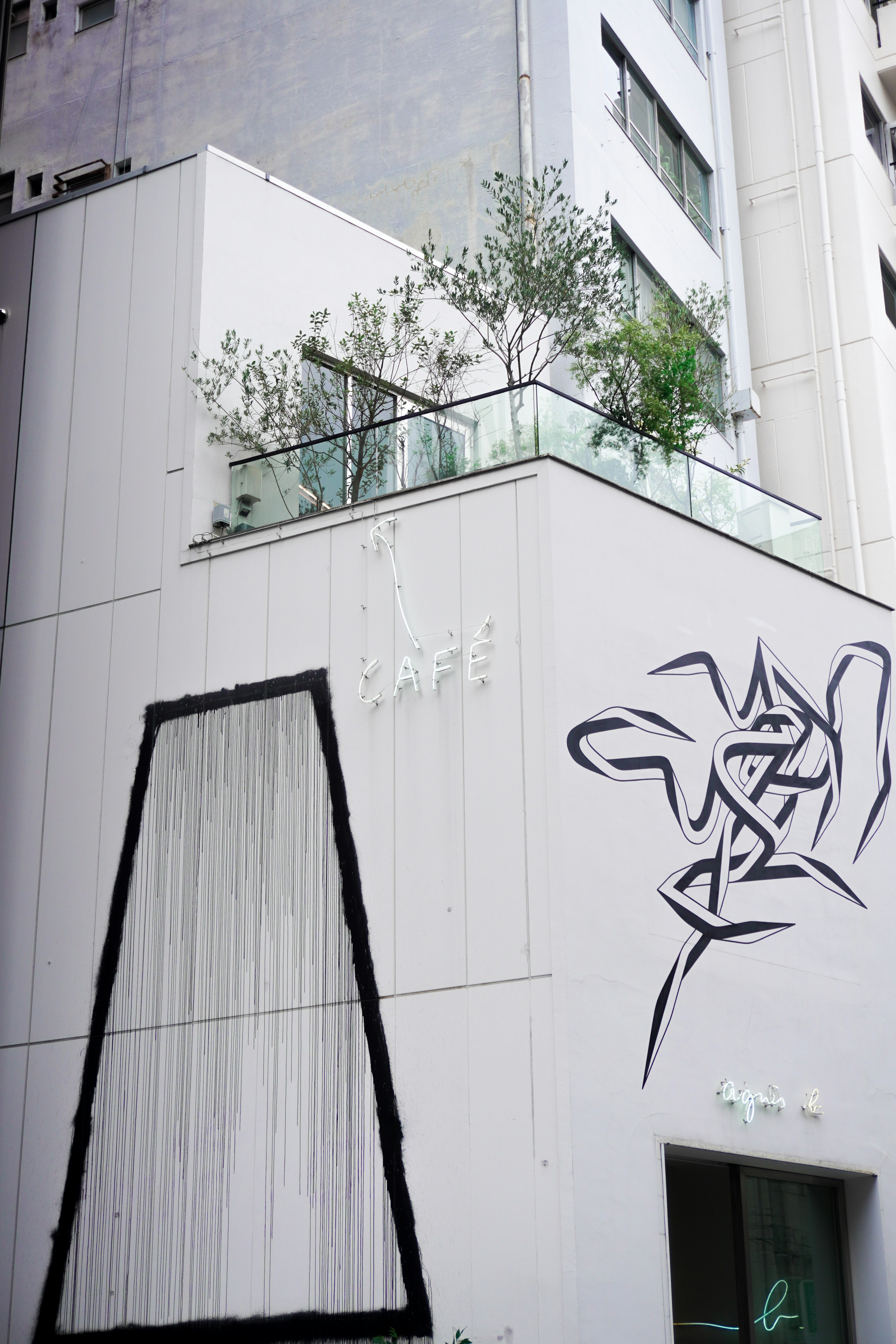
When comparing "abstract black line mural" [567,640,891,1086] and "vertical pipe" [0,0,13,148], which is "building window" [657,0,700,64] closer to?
"vertical pipe" [0,0,13,148]

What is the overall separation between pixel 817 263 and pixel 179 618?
13.4 meters

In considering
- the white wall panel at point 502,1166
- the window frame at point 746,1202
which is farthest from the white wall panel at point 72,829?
the window frame at point 746,1202

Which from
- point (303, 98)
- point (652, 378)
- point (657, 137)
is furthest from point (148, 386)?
point (657, 137)

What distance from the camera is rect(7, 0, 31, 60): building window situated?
85.8 ft

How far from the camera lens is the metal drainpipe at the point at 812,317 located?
22.7 m

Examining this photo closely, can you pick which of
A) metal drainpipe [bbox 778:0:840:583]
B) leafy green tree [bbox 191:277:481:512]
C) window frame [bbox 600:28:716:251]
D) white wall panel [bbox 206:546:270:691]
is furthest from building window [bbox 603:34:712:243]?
white wall panel [bbox 206:546:270:691]

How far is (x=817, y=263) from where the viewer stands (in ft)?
78.8

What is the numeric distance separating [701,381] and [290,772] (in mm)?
6716

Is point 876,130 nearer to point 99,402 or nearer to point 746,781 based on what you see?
point 99,402

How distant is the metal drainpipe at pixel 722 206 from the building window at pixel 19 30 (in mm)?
11142

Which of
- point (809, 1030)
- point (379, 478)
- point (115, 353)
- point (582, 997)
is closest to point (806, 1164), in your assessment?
point (809, 1030)

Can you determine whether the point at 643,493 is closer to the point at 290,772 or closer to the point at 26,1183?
the point at 290,772

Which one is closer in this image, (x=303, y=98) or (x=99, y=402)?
(x=99, y=402)

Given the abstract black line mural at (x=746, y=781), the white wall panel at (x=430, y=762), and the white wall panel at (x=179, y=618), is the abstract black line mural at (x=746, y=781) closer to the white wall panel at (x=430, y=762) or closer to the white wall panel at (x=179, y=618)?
the white wall panel at (x=430, y=762)
